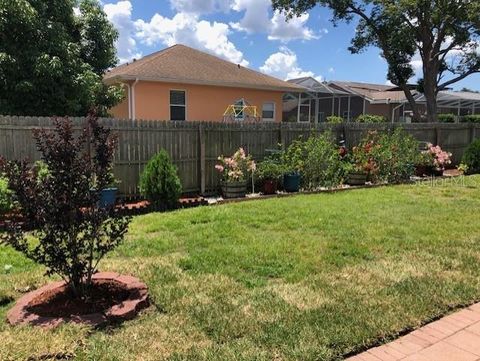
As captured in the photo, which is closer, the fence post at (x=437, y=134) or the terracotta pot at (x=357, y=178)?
the terracotta pot at (x=357, y=178)

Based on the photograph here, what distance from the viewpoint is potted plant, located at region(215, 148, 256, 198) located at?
31.8ft

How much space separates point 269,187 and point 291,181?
593mm

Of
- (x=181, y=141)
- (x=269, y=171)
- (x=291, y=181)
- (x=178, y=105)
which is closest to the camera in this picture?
(x=181, y=141)

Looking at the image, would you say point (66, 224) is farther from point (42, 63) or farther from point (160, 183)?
point (42, 63)

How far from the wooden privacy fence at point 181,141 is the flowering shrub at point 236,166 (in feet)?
0.95

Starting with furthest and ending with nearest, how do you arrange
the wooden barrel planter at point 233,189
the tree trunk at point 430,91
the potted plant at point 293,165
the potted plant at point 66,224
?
the tree trunk at point 430,91 → the potted plant at point 293,165 → the wooden barrel planter at point 233,189 → the potted plant at point 66,224

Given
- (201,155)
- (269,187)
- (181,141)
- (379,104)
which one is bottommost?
(269,187)

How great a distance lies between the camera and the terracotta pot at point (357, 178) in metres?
11.7

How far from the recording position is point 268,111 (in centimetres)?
2009

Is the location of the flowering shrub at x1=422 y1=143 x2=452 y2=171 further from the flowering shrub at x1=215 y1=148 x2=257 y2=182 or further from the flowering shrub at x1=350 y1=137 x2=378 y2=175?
the flowering shrub at x1=215 y1=148 x2=257 y2=182

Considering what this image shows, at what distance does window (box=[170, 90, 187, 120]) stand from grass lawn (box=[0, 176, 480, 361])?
10117 mm

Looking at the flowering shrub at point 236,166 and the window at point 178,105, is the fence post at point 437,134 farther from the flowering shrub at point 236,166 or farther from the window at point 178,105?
the window at point 178,105

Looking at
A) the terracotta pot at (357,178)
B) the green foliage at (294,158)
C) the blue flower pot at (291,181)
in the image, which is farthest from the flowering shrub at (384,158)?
the blue flower pot at (291,181)

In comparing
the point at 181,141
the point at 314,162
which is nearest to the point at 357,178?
the point at 314,162
